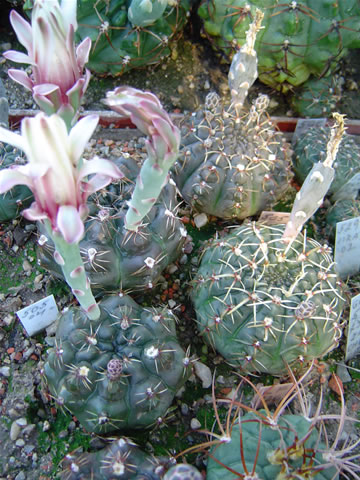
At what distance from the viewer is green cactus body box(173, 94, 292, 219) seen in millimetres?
1386

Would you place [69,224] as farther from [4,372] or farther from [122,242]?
[4,372]

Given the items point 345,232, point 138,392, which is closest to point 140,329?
point 138,392

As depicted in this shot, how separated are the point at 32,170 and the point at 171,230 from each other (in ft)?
2.09

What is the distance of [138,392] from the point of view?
1.04 m

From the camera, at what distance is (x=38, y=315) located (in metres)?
1.32

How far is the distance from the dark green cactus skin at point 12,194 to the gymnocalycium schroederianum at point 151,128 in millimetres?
694

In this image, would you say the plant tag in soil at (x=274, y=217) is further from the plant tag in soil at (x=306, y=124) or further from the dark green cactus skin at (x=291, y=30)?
the dark green cactus skin at (x=291, y=30)

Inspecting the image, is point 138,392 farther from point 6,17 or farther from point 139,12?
point 6,17

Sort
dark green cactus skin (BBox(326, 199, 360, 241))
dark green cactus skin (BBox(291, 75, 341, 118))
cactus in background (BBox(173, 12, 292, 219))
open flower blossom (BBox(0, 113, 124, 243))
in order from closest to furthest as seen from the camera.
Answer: open flower blossom (BBox(0, 113, 124, 243)), cactus in background (BBox(173, 12, 292, 219)), dark green cactus skin (BBox(326, 199, 360, 241)), dark green cactus skin (BBox(291, 75, 341, 118))

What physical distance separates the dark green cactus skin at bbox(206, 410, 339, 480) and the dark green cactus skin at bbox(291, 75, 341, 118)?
1.37m

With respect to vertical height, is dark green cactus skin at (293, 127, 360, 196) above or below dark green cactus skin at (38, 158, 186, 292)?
below

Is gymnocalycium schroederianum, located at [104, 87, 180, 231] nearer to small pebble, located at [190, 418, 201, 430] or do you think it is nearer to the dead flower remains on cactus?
the dead flower remains on cactus

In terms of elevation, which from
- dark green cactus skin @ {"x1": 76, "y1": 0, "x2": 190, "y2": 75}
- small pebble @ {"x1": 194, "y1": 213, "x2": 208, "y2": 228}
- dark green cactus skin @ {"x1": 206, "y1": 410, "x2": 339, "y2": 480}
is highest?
dark green cactus skin @ {"x1": 76, "y1": 0, "x2": 190, "y2": 75}

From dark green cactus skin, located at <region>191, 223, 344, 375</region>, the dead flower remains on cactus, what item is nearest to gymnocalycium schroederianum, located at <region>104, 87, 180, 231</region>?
dark green cactus skin, located at <region>191, 223, 344, 375</region>
